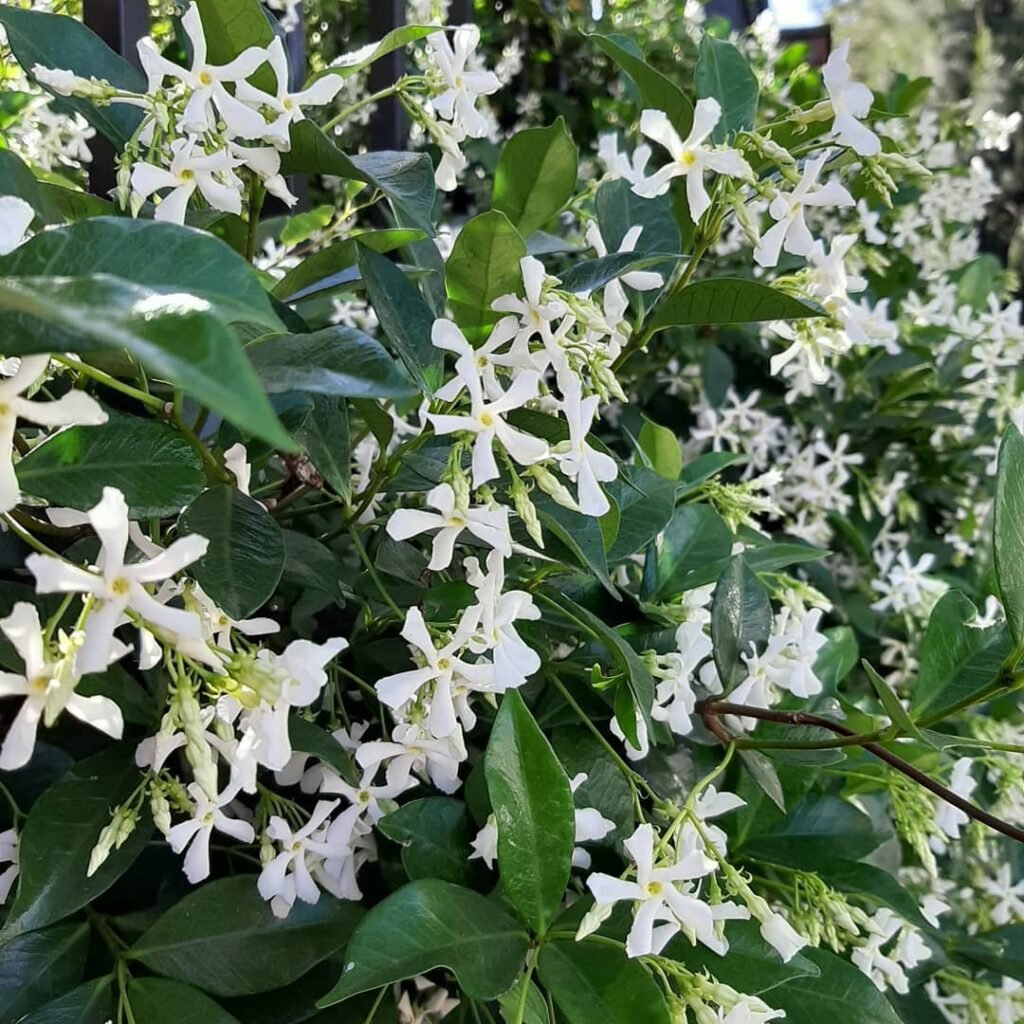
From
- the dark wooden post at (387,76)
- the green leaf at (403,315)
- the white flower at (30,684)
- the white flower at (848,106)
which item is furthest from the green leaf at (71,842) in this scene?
the dark wooden post at (387,76)

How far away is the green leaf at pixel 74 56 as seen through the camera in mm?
454

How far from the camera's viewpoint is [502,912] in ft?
1.39

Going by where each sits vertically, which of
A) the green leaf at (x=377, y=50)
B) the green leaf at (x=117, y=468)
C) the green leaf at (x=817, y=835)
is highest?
the green leaf at (x=377, y=50)

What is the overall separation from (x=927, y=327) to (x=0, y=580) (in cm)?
103

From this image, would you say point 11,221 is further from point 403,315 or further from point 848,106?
point 848,106

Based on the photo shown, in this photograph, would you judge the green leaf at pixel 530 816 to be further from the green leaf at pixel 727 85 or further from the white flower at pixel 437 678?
the green leaf at pixel 727 85

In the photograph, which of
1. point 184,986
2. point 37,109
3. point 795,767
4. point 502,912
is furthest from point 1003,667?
point 37,109

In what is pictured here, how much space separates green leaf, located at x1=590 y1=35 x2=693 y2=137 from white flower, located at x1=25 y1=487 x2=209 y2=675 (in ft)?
1.21

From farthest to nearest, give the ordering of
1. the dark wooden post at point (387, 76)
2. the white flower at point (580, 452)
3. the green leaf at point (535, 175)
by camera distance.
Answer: the dark wooden post at point (387, 76) < the green leaf at point (535, 175) < the white flower at point (580, 452)

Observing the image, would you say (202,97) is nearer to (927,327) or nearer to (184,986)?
(184,986)

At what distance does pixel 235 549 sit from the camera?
0.37m

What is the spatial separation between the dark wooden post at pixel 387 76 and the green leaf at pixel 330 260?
0.61 m

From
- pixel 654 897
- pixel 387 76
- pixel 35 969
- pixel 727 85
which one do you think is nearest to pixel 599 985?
pixel 654 897

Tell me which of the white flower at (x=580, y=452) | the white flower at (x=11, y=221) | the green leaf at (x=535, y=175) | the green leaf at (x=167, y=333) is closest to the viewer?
the green leaf at (x=167, y=333)
